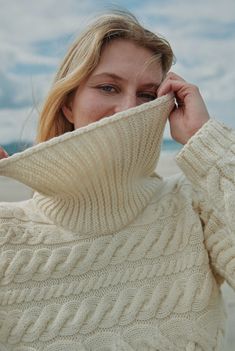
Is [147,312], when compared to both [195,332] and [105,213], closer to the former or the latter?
[195,332]

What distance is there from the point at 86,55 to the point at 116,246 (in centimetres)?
53

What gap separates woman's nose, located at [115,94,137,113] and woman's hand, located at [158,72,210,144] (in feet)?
0.24

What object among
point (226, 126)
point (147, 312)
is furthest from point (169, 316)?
point (226, 126)

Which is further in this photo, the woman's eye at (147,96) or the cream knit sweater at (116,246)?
the woman's eye at (147,96)

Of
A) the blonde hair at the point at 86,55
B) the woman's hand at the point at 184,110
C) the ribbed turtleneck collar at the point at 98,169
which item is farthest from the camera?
the blonde hair at the point at 86,55

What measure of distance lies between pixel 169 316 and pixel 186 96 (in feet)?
1.87

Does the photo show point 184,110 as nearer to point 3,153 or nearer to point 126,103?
point 126,103

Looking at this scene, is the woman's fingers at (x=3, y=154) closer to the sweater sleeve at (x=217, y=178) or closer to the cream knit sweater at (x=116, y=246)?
the cream knit sweater at (x=116, y=246)

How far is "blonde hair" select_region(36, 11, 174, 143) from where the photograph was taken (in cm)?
162

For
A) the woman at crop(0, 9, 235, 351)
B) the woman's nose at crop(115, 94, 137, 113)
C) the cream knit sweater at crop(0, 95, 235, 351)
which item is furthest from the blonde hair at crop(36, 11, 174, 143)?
the cream knit sweater at crop(0, 95, 235, 351)

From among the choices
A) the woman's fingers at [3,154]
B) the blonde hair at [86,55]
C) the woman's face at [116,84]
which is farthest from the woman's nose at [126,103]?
the woman's fingers at [3,154]

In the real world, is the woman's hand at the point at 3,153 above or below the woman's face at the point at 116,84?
below

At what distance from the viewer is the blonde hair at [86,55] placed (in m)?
1.62

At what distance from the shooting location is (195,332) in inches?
57.8
